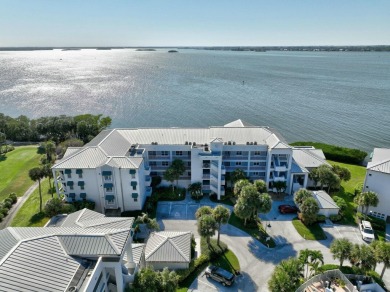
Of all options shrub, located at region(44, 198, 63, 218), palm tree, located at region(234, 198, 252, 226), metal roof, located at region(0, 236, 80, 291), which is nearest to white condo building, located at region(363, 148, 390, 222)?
palm tree, located at region(234, 198, 252, 226)

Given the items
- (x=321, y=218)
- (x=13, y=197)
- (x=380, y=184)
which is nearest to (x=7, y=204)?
(x=13, y=197)

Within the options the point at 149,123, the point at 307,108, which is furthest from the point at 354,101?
the point at 149,123

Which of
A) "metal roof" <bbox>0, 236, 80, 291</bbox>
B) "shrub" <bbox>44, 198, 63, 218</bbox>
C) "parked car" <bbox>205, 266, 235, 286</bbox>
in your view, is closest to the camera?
"metal roof" <bbox>0, 236, 80, 291</bbox>

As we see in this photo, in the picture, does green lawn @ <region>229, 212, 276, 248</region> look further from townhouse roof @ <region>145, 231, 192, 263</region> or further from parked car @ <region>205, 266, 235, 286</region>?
townhouse roof @ <region>145, 231, 192, 263</region>

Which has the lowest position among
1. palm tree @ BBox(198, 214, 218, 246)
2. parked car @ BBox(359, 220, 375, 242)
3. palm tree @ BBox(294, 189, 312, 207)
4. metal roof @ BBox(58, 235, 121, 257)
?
parked car @ BBox(359, 220, 375, 242)

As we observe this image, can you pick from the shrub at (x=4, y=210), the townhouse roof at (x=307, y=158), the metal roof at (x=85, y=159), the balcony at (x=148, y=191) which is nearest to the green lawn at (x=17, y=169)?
the shrub at (x=4, y=210)

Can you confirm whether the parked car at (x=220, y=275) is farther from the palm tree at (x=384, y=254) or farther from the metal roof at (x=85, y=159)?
the metal roof at (x=85, y=159)

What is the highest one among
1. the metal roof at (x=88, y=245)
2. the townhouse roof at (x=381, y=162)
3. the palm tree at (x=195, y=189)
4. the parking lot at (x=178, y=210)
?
the metal roof at (x=88, y=245)
